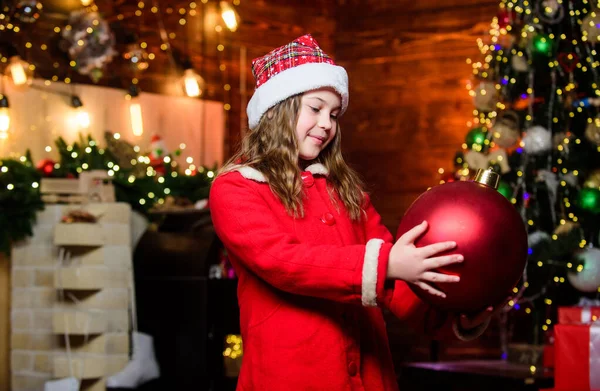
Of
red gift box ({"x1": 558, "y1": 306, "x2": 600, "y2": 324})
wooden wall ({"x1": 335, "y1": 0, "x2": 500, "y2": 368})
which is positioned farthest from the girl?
wooden wall ({"x1": 335, "y1": 0, "x2": 500, "y2": 368})

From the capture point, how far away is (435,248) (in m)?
1.41

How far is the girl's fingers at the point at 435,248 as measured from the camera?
4.61 ft

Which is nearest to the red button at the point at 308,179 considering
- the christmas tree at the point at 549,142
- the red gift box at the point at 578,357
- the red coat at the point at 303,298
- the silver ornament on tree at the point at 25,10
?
the red coat at the point at 303,298

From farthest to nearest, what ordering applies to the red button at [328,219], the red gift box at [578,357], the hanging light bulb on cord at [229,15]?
the hanging light bulb on cord at [229,15], the red gift box at [578,357], the red button at [328,219]

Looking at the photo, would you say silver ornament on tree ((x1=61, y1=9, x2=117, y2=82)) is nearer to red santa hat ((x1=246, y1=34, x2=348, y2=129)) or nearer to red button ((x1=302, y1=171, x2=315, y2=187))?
red santa hat ((x1=246, y1=34, x2=348, y2=129))

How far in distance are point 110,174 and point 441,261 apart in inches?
126

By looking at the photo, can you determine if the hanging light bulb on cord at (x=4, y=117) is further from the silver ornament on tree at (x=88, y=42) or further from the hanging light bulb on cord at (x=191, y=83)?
the hanging light bulb on cord at (x=191, y=83)

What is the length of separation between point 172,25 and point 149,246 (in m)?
2.03

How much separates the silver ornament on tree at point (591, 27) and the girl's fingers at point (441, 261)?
2960mm

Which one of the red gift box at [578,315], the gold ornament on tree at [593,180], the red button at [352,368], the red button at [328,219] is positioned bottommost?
the red gift box at [578,315]

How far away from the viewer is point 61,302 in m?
4.11

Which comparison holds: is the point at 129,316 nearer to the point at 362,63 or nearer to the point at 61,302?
the point at 61,302

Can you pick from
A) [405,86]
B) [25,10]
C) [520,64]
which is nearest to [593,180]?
[520,64]

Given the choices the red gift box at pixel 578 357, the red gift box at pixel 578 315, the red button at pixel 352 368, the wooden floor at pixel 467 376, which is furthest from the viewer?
the wooden floor at pixel 467 376
